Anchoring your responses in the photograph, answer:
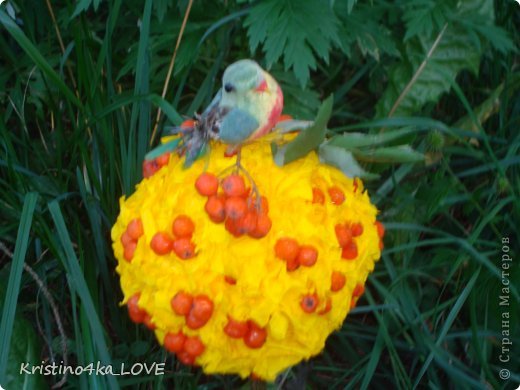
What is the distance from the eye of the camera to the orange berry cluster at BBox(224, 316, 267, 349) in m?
0.85

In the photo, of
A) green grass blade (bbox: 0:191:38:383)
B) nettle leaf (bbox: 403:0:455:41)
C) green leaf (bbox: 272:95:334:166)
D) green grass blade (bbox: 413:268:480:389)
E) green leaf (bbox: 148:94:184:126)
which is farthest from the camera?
nettle leaf (bbox: 403:0:455:41)

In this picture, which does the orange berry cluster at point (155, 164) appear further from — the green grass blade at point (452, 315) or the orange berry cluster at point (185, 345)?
the green grass blade at point (452, 315)

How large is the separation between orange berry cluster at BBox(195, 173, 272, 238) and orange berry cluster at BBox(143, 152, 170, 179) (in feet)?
0.39

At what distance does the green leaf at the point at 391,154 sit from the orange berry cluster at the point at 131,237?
299mm

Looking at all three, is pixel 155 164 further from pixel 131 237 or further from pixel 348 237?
pixel 348 237

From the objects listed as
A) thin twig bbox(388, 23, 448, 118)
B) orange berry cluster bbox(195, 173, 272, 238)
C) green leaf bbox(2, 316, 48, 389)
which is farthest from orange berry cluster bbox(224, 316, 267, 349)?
thin twig bbox(388, 23, 448, 118)

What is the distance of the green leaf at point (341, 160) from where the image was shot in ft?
2.93

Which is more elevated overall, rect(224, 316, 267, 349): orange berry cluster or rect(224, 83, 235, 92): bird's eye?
rect(224, 83, 235, 92): bird's eye

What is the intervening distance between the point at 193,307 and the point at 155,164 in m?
0.23

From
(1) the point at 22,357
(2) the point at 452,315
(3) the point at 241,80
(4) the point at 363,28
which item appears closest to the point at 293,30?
(4) the point at 363,28

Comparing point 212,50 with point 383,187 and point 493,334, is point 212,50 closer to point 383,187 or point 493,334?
point 383,187

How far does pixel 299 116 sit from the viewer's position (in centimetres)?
137

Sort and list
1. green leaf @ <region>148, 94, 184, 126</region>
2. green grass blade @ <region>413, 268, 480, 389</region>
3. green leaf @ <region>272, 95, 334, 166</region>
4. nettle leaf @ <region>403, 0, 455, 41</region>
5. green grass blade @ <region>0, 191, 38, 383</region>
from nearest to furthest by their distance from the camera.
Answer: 1. green leaf @ <region>272, 95, 334, 166</region>
2. green grass blade @ <region>0, 191, 38, 383</region>
3. green leaf @ <region>148, 94, 184, 126</region>
4. green grass blade @ <region>413, 268, 480, 389</region>
5. nettle leaf @ <region>403, 0, 455, 41</region>

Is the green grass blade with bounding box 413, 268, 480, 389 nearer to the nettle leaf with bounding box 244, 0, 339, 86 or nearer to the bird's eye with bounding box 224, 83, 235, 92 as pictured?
the nettle leaf with bounding box 244, 0, 339, 86
